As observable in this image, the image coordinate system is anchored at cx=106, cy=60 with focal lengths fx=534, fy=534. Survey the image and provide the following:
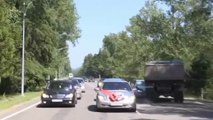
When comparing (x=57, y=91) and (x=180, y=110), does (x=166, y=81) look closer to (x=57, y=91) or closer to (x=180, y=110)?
(x=180, y=110)

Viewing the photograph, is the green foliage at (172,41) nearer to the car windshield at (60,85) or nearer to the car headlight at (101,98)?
the car windshield at (60,85)

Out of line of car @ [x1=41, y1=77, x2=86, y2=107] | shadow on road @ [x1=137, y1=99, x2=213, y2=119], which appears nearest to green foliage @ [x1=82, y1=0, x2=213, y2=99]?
shadow on road @ [x1=137, y1=99, x2=213, y2=119]

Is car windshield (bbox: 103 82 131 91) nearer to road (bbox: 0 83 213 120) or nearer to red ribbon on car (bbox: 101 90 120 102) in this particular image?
red ribbon on car (bbox: 101 90 120 102)

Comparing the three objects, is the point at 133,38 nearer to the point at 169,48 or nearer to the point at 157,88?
the point at 169,48

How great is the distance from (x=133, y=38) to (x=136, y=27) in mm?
2556

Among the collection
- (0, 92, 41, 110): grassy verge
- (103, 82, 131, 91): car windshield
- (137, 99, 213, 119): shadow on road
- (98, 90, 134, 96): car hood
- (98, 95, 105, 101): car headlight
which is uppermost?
(103, 82, 131, 91): car windshield

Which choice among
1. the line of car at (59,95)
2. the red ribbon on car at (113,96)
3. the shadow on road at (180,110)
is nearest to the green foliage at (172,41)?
the shadow on road at (180,110)

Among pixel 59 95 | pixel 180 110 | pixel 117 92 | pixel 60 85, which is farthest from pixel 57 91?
pixel 180 110

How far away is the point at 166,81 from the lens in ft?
119

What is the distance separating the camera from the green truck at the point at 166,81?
35.7 meters

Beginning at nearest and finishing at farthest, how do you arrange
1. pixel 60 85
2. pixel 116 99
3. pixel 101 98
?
pixel 116 99 < pixel 101 98 < pixel 60 85

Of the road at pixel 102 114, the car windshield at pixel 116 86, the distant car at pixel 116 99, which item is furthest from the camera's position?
the car windshield at pixel 116 86

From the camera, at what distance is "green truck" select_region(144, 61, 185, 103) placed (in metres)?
35.7

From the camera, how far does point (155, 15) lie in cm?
8112
